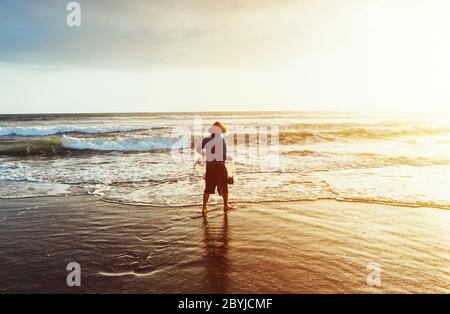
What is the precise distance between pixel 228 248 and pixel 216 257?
44 centimetres

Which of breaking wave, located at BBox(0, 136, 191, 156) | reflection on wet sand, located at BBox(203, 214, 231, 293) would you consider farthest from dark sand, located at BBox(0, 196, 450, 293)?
breaking wave, located at BBox(0, 136, 191, 156)

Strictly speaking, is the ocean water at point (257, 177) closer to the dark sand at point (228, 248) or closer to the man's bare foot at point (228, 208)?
the man's bare foot at point (228, 208)

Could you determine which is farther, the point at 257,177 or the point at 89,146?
the point at 89,146

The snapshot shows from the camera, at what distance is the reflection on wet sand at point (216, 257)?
15.2 ft

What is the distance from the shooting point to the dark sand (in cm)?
470

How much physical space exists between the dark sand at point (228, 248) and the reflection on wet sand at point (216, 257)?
0.02 meters

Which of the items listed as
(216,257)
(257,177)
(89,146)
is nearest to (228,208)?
(216,257)

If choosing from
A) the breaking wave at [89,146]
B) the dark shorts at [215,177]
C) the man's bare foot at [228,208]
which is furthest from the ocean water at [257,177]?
the dark shorts at [215,177]

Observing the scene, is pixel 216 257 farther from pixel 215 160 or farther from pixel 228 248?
pixel 215 160

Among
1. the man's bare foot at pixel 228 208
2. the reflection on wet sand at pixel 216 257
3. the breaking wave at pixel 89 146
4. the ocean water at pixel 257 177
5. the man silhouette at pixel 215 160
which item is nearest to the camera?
the reflection on wet sand at pixel 216 257

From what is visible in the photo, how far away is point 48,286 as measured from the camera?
4.65 m

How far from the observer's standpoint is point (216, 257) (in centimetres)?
556
